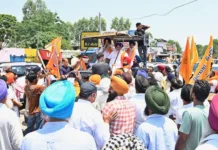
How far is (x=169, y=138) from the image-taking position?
330cm

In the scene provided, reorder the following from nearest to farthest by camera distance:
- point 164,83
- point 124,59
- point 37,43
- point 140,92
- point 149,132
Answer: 1. point 149,132
2. point 140,92
3. point 164,83
4. point 124,59
5. point 37,43

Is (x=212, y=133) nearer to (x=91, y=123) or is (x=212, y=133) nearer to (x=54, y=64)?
(x=91, y=123)

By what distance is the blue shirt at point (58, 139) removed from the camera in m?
2.20

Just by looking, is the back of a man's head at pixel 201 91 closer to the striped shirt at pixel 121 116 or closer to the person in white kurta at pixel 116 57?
the striped shirt at pixel 121 116

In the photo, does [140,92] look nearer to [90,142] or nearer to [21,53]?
[90,142]

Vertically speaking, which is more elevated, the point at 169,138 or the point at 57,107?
the point at 57,107

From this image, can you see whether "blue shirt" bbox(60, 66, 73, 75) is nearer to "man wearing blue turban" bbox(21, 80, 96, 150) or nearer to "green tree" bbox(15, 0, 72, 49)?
"man wearing blue turban" bbox(21, 80, 96, 150)

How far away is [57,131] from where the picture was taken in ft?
7.31

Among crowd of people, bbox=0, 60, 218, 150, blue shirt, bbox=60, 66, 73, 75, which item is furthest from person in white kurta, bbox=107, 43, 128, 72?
crowd of people, bbox=0, 60, 218, 150

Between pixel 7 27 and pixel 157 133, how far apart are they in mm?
57206

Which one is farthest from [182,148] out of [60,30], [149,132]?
[60,30]

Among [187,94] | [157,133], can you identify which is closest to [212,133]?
[157,133]

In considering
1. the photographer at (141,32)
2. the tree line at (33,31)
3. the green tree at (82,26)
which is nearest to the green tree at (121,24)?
the green tree at (82,26)

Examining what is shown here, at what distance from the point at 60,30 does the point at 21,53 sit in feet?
107
